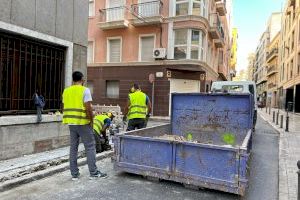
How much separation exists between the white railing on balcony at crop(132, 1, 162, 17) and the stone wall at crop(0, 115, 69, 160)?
48.6ft

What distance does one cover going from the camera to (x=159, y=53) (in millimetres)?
20531

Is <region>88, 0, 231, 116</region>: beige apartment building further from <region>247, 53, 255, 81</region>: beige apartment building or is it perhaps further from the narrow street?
<region>247, 53, 255, 81</region>: beige apartment building

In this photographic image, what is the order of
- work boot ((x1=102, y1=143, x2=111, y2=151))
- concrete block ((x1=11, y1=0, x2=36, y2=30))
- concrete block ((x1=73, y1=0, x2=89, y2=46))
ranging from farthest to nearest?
concrete block ((x1=73, y1=0, x2=89, y2=46)), work boot ((x1=102, y1=143, x2=111, y2=151)), concrete block ((x1=11, y1=0, x2=36, y2=30))

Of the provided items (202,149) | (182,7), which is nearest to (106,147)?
(202,149)

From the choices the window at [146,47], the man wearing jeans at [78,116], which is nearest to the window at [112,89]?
the window at [146,47]

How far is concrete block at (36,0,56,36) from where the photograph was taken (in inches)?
292

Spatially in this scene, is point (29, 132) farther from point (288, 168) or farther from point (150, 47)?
point (150, 47)

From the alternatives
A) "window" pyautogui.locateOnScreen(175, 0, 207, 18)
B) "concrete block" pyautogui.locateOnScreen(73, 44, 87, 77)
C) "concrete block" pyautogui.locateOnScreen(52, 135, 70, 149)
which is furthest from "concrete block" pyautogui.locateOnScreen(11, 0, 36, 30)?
"window" pyautogui.locateOnScreen(175, 0, 207, 18)

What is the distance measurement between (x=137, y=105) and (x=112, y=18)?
53.0ft

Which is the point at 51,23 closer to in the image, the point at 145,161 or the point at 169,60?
the point at 145,161

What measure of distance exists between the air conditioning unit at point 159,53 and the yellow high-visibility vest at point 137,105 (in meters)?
12.8

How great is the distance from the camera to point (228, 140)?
7777mm

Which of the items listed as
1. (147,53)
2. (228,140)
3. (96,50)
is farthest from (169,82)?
(228,140)

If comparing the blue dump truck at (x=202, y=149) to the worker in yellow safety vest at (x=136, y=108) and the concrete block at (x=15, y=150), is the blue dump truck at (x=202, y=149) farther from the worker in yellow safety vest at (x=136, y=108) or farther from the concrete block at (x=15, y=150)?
the concrete block at (x=15, y=150)
